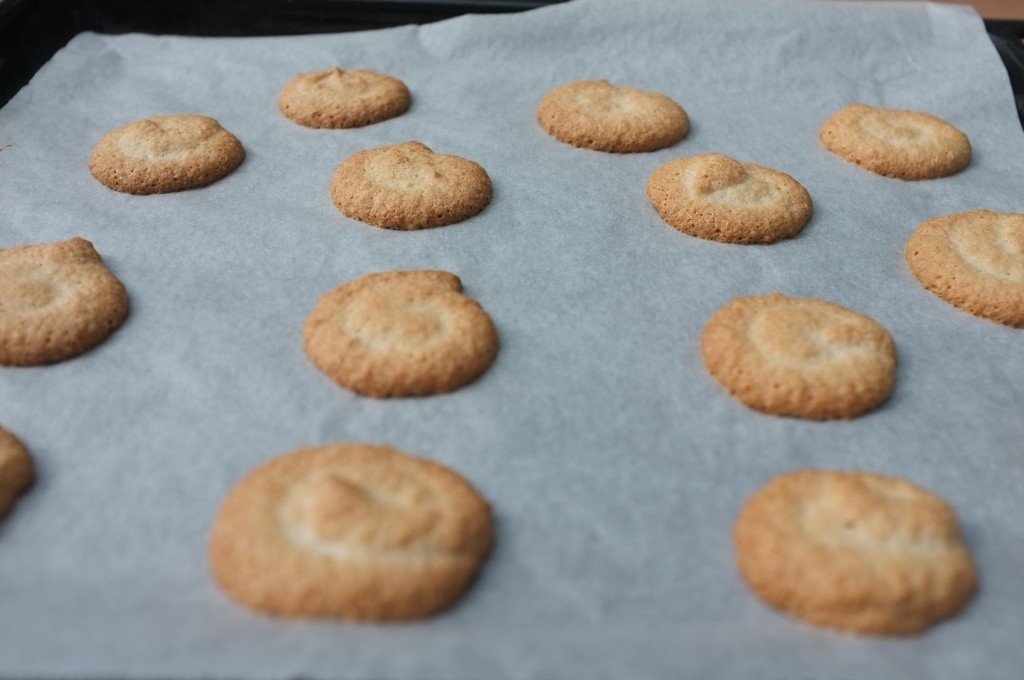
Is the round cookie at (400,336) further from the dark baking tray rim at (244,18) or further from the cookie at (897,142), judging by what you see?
the dark baking tray rim at (244,18)

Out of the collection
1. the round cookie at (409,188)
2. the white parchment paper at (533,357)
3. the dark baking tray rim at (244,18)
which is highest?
the dark baking tray rim at (244,18)

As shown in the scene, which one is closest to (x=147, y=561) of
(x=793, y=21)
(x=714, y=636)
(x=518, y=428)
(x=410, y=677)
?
(x=410, y=677)

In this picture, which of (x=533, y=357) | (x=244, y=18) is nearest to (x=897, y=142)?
(x=533, y=357)

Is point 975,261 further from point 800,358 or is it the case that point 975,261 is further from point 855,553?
point 855,553

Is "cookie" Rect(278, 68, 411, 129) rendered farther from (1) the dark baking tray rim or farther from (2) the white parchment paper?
(1) the dark baking tray rim

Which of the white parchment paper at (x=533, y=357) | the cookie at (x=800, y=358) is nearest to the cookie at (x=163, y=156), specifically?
the white parchment paper at (x=533, y=357)

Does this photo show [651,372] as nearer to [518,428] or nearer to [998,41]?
[518,428]
